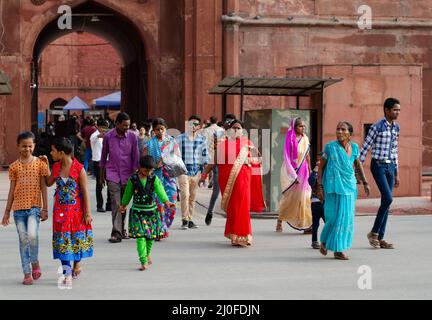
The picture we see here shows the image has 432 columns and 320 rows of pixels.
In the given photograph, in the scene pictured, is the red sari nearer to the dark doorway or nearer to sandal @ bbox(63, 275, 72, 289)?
sandal @ bbox(63, 275, 72, 289)

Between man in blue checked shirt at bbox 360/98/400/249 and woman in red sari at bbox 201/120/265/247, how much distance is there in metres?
1.57

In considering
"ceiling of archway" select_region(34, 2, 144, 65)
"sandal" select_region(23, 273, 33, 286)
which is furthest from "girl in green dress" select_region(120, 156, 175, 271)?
"ceiling of archway" select_region(34, 2, 144, 65)

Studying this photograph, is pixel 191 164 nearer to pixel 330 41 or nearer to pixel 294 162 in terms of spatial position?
pixel 294 162

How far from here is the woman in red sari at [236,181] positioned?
42.9 ft

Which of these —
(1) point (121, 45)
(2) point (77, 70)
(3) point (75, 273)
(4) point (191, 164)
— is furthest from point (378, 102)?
(2) point (77, 70)

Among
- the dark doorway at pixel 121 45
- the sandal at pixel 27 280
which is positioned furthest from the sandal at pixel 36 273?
the dark doorway at pixel 121 45

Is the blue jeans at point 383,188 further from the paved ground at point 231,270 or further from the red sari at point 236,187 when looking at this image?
the red sari at point 236,187

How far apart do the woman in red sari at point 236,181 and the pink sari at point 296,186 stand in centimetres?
85

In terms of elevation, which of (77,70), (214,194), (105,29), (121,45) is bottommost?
(214,194)

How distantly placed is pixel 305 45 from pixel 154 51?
4.40 m

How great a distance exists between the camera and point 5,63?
28078mm

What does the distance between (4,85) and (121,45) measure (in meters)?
18.0

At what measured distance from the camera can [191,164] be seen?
52.3ft

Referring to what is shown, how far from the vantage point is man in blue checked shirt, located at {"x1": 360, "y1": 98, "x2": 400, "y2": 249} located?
12.7 m
